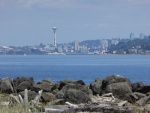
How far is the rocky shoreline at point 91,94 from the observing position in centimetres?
1856

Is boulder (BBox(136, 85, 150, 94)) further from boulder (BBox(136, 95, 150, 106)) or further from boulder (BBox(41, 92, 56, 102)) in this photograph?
boulder (BBox(41, 92, 56, 102))

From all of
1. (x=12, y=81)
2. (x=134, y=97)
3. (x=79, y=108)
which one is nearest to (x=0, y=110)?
(x=79, y=108)

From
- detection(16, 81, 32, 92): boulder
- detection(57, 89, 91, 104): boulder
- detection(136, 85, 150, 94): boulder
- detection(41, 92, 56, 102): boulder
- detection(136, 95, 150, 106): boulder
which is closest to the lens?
detection(57, 89, 91, 104): boulder

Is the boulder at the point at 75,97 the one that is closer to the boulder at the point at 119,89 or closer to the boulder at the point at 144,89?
the boulder at the point at 119,89

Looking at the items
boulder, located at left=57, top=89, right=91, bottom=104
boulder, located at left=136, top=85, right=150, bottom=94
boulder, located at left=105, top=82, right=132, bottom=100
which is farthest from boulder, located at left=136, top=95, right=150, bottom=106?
boulder, located at left=136, top=85, right=150, bottom=94

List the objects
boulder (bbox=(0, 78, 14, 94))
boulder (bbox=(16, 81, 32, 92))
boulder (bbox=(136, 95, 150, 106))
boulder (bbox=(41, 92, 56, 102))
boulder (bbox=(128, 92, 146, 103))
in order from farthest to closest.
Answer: boulder (bbox=(16, 81, 32, 92)) → boulder (bbox=(0, 78, 14, 94)) → boulder (bbox=(128, 92, 146, 103)) → boulder (bbox=(41, 92, 56, 102)) → boulder (bbox=(136, 95, 150, 106))

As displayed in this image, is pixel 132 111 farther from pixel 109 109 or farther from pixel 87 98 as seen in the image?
pixel 87 98

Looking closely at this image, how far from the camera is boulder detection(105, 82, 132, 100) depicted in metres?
26.2

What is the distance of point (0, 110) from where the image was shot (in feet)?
37.7

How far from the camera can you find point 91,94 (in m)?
27.2

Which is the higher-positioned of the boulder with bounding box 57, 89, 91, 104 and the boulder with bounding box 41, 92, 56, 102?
the boulder with bounding box 57, 89, 91, 104

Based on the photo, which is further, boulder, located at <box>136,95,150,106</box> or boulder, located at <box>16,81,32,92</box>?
boulder, located at <box>16,81,32,92</box>

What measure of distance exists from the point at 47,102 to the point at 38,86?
457 centimetres

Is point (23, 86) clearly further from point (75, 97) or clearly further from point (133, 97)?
point (133, 97)
